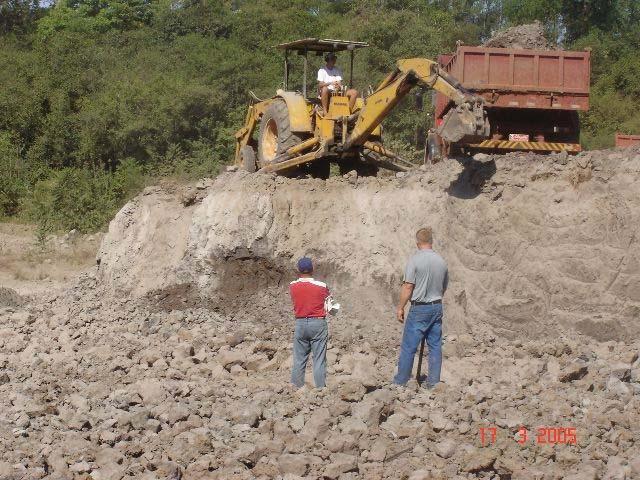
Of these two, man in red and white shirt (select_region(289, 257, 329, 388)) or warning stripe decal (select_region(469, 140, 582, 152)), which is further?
warning stripe decal (select_region(469, 140, 582, 152))

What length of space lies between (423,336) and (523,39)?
10911 mm

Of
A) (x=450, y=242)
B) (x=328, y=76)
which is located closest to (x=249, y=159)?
(x=328, y=76)

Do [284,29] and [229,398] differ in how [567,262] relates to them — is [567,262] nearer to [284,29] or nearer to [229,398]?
[229,398]

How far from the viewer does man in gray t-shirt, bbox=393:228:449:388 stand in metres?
8.01

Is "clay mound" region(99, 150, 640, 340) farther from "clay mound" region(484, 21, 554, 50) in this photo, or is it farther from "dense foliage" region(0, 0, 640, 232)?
"dense foliage" region(0, 0, 640, 232)

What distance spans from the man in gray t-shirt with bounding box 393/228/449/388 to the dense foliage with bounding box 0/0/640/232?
13.3 m

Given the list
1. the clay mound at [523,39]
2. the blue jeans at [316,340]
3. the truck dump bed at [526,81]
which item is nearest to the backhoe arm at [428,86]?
the blue jeans at [316,340]

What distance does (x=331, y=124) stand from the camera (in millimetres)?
12273

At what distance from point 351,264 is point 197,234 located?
2160 millimetres

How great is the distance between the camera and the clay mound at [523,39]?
17.5m

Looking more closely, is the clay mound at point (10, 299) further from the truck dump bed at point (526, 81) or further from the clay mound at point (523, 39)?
the clay mound at point (523, 39)

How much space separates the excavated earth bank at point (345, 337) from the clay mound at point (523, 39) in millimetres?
7205

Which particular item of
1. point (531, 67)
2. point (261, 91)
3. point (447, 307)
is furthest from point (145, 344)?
point (261, 91)
